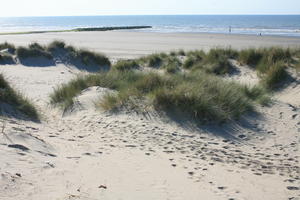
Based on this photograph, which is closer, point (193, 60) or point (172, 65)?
point (172, 65)

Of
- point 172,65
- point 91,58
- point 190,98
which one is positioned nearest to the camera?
point 190,98

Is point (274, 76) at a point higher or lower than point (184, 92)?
lower

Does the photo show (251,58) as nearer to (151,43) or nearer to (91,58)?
(91,58)

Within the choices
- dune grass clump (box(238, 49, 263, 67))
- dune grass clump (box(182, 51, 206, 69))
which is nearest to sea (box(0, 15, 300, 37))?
dune grass clump (box(182, 51, 206, 69))

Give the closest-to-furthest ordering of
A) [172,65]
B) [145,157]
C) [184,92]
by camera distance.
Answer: [145,157] → [184,92] → [172,65]

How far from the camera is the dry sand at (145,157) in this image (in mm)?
4445

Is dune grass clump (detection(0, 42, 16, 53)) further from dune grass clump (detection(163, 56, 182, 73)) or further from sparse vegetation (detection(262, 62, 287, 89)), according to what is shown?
sparse vegetation (detection(262, 62, 287, 89))

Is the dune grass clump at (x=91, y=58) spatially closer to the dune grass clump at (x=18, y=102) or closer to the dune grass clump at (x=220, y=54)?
the dune grass clump at (x=220, y=54)

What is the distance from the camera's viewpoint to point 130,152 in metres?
6.33

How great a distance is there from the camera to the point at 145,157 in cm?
609

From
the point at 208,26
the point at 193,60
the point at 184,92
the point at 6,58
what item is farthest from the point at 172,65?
the point at 208,26

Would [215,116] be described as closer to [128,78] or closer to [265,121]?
[265,121]

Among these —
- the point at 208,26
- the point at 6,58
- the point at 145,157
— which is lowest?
the point at 145,157

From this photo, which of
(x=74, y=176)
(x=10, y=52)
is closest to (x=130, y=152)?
(x=74, y=176)
